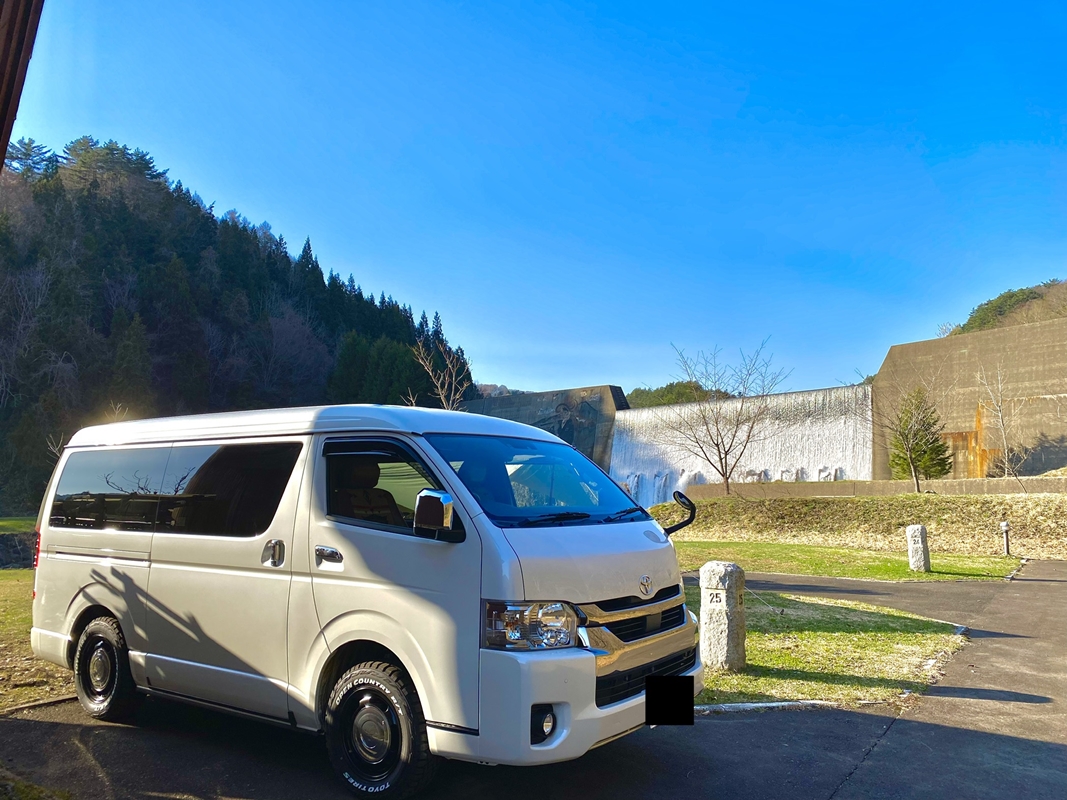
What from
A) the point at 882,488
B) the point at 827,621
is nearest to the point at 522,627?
the point at 827,621

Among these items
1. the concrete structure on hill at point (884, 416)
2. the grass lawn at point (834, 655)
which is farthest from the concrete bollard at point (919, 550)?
the concrete structure on hill at point (884, 416)

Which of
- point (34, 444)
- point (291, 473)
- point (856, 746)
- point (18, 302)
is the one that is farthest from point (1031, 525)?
point (18, 302)

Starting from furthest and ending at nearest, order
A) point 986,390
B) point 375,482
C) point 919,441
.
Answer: point 986,390 → point 919,441 → point 375,482

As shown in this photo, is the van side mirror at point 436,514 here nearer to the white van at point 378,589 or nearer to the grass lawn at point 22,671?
the white van at point 378,589

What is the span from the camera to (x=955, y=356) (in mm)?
33906

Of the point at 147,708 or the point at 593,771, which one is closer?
the point at 593,771

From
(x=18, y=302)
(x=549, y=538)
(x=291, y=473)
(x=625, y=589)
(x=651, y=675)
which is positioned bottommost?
(x=651, y=675)

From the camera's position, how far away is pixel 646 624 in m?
4.27

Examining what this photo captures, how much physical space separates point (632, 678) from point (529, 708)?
72cm

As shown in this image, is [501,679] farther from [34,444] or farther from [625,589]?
[34,444]

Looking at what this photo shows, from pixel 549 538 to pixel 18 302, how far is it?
6173 centimetres

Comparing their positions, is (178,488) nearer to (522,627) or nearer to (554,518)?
(554,518)

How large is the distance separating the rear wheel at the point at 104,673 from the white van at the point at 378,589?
18 mm

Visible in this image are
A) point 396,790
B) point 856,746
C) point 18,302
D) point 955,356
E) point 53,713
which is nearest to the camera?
point 396,790
